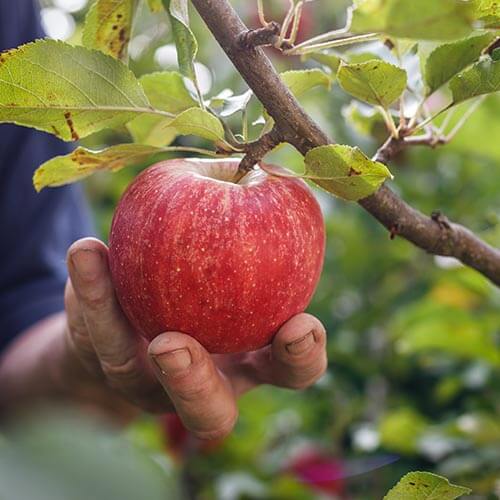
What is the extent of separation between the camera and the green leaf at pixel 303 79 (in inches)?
25.3

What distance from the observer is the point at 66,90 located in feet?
1.90

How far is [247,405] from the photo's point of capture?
5.34ft

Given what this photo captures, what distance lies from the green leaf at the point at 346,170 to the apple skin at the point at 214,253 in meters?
0.04

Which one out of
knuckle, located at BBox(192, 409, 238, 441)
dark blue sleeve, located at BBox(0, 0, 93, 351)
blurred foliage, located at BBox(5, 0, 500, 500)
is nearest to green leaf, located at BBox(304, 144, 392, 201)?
knuckle, located at BBox(192, 409, 238, 441)

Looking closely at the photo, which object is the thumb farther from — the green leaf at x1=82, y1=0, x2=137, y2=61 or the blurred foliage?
the blurred foliage

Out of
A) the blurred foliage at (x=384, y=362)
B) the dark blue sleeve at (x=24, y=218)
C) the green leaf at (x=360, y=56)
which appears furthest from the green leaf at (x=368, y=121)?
the dark blue sleeve at (x=24, y=218)

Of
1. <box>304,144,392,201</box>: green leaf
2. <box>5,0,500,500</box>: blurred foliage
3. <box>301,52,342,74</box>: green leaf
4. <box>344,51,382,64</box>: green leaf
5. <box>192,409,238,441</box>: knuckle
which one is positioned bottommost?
<box>5,0,500,500</box>: blurred foliage

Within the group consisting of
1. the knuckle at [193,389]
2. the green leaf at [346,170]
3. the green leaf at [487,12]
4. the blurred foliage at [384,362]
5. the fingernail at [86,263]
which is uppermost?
the green leaf at [487,12]

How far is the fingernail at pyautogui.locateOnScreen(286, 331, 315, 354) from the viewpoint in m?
0.63

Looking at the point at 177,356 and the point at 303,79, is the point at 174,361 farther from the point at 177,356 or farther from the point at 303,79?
the point at 303,79

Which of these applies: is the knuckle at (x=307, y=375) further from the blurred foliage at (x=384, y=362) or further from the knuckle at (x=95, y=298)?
the blurred foliage at (x=384, y=362)

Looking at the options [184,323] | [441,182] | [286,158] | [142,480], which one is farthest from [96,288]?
[441,182]

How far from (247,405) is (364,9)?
127 centimetres

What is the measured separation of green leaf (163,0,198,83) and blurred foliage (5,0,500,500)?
457 millimetres
